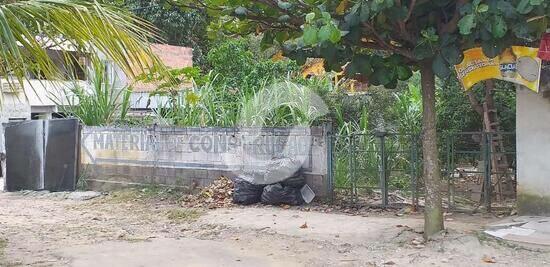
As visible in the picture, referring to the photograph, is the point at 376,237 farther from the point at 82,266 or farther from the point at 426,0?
the point at 82,266

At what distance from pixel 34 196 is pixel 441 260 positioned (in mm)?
9140

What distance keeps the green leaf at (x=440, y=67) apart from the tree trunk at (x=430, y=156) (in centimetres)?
51

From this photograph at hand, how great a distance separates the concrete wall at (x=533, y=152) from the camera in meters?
7.34

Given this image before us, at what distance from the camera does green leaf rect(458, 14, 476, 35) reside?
5.25m

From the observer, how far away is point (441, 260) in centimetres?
Answer: 602

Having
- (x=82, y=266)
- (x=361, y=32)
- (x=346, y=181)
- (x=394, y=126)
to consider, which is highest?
(x=361, y=32)

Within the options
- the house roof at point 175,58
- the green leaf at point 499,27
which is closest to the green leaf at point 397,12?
the green leaf at point 499,27

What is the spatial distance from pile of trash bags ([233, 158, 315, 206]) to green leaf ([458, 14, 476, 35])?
4.79 m

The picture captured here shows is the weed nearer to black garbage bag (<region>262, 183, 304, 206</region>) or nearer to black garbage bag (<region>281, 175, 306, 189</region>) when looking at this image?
black garbage bag (<region>262, 183, 304, 206</region>)

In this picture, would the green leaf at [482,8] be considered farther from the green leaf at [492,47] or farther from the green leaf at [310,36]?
the green leaf at [310,36]

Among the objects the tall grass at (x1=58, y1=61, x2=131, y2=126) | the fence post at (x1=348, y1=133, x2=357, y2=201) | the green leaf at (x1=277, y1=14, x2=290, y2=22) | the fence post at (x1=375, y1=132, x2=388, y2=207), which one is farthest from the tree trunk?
the tall grass at (x1=58, y1=61, x2=131, y2=126)

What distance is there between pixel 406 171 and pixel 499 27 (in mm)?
4318

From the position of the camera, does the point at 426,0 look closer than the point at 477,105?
Yes

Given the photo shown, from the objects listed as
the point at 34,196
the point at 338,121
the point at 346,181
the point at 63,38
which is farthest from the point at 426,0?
the point at 34,196
